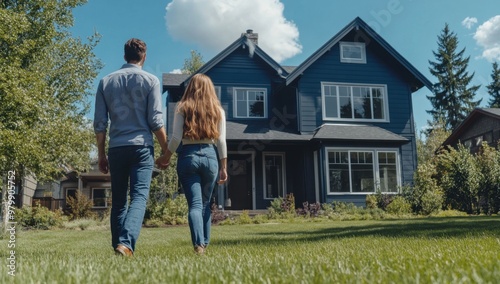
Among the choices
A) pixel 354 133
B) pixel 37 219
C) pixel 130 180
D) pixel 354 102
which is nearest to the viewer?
pixel 130 180

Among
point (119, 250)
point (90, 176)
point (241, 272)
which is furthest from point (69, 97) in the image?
point (241, 272)

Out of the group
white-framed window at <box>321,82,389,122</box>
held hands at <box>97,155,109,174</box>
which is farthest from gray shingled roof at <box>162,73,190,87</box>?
held hands at <box>97,155,109,174</box>

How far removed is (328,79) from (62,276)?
1827cm

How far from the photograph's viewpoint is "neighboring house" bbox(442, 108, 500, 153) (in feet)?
94.5

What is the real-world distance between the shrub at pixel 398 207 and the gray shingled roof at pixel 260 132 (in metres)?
4.08

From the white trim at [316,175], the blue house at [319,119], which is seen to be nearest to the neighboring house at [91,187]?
the blue house at [319,119]

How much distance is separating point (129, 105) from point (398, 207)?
47.6ft

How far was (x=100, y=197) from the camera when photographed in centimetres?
3056

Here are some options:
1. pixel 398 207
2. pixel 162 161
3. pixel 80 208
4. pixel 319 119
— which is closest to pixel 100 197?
pixel 80 208

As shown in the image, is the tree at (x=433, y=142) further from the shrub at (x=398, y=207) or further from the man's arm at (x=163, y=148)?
the man's arm at (x=163, y=148)

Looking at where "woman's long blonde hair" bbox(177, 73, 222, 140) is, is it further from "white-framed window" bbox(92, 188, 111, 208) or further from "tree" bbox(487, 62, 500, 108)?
"tree" bbox(487, 62, 500, 108)

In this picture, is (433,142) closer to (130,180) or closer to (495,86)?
(495,86)

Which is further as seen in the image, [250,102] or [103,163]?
[250,102]

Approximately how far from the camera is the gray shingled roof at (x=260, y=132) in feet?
59.0
